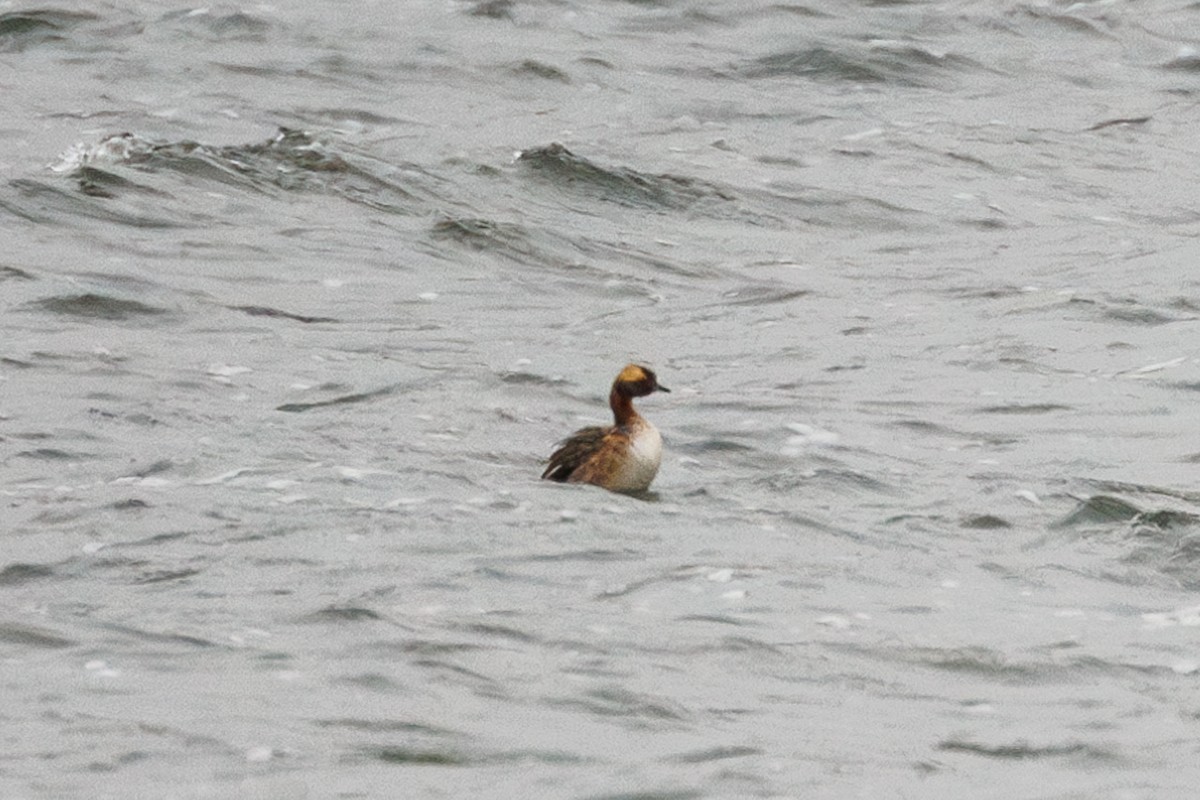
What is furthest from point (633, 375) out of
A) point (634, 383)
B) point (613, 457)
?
point (613, 457)

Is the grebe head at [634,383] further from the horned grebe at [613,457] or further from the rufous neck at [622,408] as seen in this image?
the horned grebe at [613,457]

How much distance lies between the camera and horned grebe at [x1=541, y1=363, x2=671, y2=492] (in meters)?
10.0

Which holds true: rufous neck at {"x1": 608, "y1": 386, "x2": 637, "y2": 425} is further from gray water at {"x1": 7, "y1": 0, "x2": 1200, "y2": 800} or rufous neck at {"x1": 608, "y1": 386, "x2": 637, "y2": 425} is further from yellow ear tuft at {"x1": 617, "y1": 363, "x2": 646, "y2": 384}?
gray water at {"x1": 7, "y1": 0, "x2": 1200, "y2": 800}

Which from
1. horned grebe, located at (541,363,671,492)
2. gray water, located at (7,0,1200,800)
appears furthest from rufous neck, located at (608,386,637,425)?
gray water, located at (7,0,1200,800)

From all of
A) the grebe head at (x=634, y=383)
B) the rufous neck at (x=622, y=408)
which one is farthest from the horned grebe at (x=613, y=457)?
the grebe head at (x=634, y=383)

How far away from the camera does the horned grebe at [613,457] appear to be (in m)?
10.0

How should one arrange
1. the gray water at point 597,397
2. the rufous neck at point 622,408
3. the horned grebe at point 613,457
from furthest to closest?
1. the rufous neck at point 622,408
2. the horned grebe at point 613,457
3. the gray water at point 597,397

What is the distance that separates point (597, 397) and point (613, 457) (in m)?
2.16

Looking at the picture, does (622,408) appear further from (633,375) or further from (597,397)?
(597,397)

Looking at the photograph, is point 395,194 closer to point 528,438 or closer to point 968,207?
point 968,207

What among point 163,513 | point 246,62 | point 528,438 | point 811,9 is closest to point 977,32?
point 811,9

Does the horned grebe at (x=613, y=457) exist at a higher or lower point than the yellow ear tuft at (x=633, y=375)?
lower

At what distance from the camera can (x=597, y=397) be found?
1216 centimetres

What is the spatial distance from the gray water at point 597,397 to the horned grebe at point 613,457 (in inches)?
4.8
